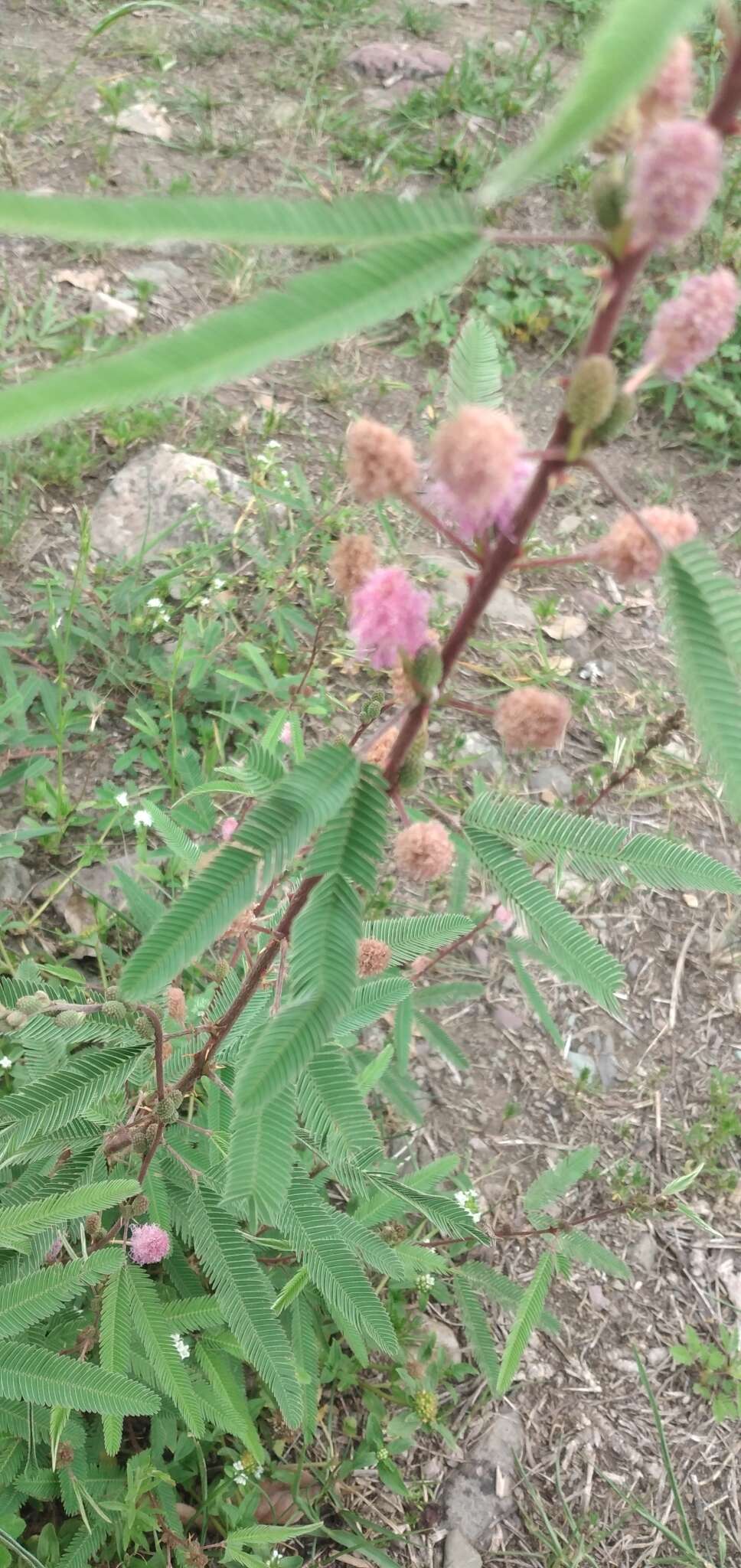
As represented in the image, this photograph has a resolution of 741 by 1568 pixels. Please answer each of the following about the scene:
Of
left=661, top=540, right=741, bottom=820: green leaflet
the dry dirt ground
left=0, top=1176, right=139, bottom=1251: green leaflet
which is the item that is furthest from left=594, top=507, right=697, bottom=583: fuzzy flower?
the dry dirt ground

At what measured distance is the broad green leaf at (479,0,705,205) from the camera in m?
0.51

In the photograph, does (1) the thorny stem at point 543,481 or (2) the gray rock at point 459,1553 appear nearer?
(1) the thorny stem at point 543,481

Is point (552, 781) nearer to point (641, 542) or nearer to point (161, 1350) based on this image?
point (161, 1350)

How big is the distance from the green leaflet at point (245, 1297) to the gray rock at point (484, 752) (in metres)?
1.53

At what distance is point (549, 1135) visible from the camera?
8.23 ft

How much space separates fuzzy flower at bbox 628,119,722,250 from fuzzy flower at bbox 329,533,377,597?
0.40 meters

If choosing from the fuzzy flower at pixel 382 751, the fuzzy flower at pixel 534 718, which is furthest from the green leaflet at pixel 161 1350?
the fuzzy flower at pixel 534 718

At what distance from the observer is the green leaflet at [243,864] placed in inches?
39.9

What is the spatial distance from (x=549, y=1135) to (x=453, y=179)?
137 inches

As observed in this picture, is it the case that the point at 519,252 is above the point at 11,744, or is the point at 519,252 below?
above

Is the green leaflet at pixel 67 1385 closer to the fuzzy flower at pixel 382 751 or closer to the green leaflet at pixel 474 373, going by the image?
the fuzzy flower at pixel 382 751

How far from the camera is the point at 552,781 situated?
9.91 ft

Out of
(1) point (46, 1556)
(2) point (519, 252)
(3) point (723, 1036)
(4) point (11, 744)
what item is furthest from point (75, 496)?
(1) point (46, 1556)

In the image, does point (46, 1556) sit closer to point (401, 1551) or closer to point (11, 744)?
point (401, 1551)
